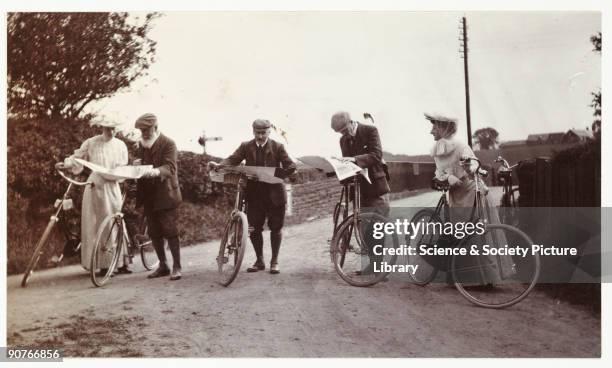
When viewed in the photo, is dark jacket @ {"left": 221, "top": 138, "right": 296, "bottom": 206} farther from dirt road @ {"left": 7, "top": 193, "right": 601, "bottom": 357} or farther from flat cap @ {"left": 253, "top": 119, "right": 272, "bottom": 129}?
dirt road @ {"left": 7, "top": 193, "right": 601, "bottom": 357}

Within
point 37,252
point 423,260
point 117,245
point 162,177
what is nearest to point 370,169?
point 423,260

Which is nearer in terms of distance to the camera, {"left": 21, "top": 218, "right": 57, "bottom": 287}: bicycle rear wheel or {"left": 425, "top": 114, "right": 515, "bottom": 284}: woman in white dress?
{"left": 425, "top": 114, "right": 515, "bottom": 284}: woman in white dress

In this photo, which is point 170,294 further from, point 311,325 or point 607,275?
point 607,275

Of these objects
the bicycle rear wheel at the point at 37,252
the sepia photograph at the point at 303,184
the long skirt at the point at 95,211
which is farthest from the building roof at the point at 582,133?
the bicycle rear wheel at the point at 37,252

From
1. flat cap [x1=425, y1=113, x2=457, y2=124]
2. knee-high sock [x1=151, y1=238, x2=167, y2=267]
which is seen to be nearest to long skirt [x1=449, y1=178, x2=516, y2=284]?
flat cap [x1=425, y1=113, x2=457, y2=124]

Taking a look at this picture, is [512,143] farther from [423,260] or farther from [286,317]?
[286,317]

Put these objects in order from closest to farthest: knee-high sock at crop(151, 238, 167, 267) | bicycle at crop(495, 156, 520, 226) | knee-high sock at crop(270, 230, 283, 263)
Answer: bicycle at crop(495, 156, 520, 226)
knee-high sock at crop(270, 230, 283, 263)
knee-high sock at crop(151, 238, 167, 267)

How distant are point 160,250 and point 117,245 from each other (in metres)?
0.30

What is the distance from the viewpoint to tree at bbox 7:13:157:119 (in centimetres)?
432

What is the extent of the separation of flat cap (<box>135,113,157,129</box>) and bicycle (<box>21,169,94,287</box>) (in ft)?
1.77

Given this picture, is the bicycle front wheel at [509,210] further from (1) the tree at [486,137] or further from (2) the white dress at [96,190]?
(2) the white dress at [96,190]

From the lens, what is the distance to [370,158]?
417 cm

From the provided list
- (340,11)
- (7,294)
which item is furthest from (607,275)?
(7,294)
